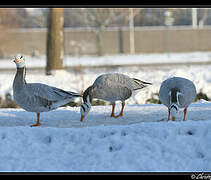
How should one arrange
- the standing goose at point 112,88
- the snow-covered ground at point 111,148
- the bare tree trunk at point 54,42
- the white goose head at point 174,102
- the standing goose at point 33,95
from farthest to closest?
the bare tree trunk at point 54,42 < the standing goose at point 112,88 < the standing goose at point 33,95 < the white goose head at point 174,102 < the snow-covered ground at point 111,148

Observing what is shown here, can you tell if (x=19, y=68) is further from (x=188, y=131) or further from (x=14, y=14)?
(x=14, y=14)

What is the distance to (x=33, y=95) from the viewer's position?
6062mm

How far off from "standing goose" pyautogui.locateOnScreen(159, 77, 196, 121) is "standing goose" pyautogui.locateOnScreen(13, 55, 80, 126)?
1691mm

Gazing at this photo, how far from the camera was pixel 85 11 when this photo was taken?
121ft

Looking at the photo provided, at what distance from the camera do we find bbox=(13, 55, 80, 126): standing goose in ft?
19.9

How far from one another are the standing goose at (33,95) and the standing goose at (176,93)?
1691 millimetres

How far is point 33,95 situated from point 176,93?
2.26 meters

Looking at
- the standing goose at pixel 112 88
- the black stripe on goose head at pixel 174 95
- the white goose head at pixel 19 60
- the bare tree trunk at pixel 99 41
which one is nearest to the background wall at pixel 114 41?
the bare tree trunk at pixel 99 41

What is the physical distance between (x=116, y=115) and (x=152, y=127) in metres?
2.18

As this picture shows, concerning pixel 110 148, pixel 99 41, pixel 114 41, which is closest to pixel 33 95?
pixel 110 148

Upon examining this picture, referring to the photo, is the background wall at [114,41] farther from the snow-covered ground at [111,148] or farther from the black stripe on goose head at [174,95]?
the snow-covered ground at [111,148]

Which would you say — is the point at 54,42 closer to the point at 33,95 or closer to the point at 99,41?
the point at 33,95

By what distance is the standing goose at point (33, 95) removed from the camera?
605 centimetres
